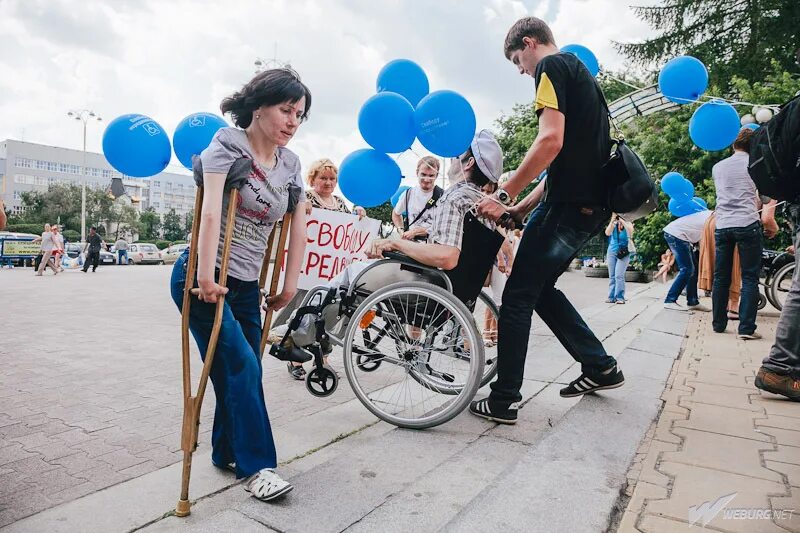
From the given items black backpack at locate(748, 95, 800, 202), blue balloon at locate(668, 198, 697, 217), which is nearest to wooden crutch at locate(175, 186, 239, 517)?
black backpack at locate(748, 95, 800, 202)

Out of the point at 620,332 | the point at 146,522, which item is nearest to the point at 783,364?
the point at 620,332

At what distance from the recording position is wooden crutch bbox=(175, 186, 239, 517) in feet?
6.57

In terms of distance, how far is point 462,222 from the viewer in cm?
297

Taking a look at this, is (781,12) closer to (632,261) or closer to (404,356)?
(632,261)

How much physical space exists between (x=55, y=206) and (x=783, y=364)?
6984 centimetres

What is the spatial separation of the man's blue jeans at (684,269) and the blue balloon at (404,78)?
4292 millimetres

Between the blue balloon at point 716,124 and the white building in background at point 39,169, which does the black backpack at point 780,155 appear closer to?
the blue balloon at point 716,124

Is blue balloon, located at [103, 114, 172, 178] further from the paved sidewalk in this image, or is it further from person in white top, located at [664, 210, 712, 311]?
person in white top, located at [664, 210, 712, 311]

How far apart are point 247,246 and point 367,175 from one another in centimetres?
267

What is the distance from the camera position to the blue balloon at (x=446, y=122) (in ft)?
14.3

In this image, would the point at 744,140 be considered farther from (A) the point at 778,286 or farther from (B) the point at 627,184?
(B) the point at 627,184

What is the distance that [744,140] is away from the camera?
18.0ft

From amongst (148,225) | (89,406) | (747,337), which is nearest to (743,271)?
(747,337)

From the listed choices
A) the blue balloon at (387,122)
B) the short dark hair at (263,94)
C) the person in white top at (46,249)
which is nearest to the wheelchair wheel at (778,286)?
the blue balloon at (387,122)
